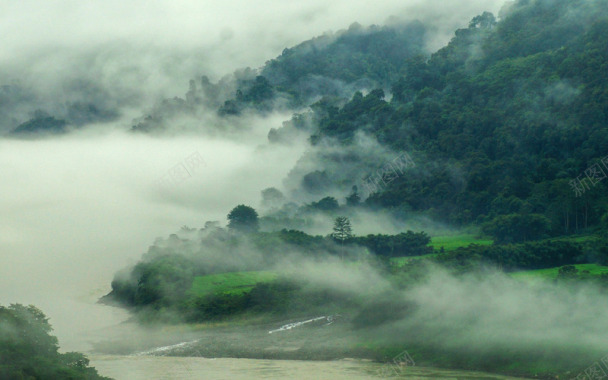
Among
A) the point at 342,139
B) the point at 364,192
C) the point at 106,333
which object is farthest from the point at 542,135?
the point at 106,333

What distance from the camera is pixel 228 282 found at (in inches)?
4072

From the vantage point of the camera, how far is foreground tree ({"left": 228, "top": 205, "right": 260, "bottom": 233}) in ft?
428

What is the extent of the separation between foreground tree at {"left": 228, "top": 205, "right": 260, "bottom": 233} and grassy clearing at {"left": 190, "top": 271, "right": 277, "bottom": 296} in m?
23.2

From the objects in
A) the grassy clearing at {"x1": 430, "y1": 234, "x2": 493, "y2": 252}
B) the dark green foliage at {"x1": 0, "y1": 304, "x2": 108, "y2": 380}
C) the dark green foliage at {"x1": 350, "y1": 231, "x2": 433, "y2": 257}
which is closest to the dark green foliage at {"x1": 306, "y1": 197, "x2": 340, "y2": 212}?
the grassy clearing at {"x1": 430, "y1": 234, "x2": 493, "y2": 252}

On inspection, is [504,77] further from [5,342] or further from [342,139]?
[5,342]

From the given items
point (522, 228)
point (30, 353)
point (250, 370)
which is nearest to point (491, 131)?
point (522, 228)

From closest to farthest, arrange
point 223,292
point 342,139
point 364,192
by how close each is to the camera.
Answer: point 223,292, point 364,192, point 342,139

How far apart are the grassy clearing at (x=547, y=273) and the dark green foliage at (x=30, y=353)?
48.7 metres

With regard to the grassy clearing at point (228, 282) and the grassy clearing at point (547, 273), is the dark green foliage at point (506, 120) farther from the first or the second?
the grassy clearing at point (228, 282)

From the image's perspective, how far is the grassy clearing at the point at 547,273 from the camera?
79.8 m

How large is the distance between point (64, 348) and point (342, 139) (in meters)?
91.5

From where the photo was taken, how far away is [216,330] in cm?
9162

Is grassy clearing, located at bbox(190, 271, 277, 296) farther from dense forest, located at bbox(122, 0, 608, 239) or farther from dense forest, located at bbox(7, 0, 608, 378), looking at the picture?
dense forest, located at bbox(122, 0, 608, 239)

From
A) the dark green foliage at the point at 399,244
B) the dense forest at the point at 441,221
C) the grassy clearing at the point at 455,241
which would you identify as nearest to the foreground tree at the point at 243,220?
the dense forest at the point at 441,221
